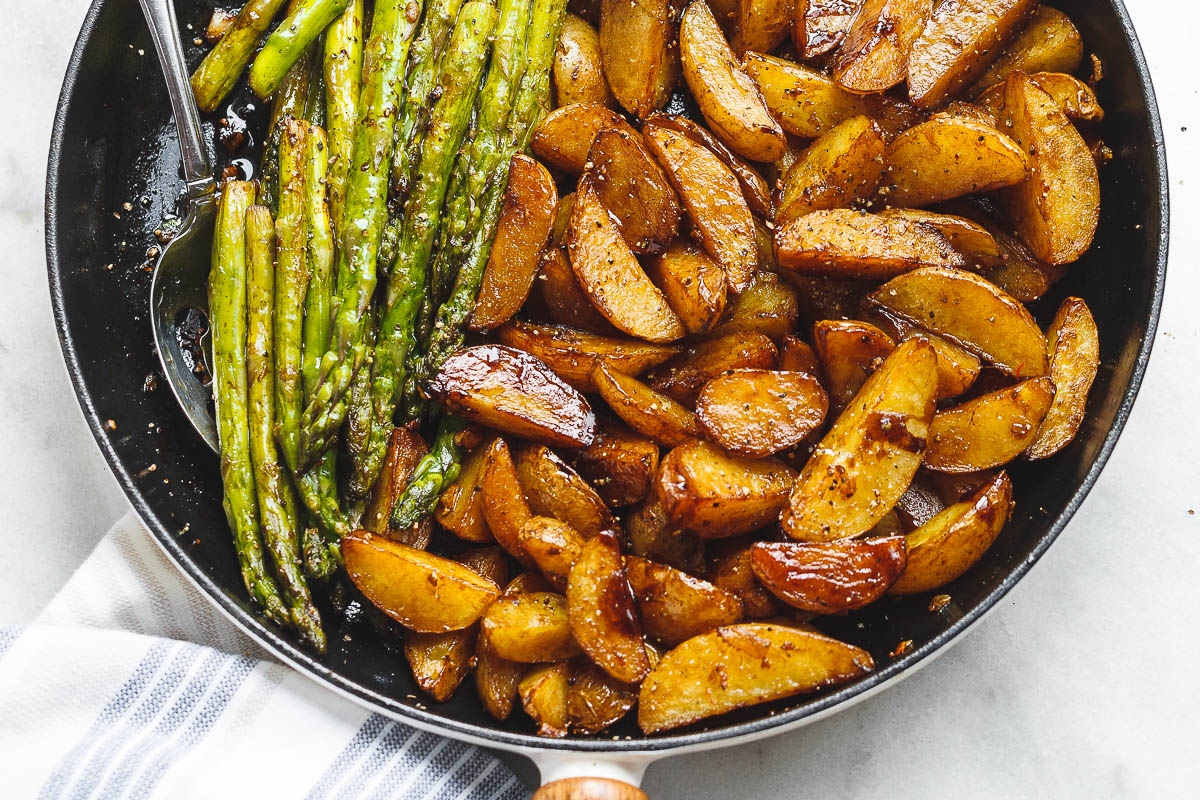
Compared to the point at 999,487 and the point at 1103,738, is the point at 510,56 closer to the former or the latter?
the point at 999,487

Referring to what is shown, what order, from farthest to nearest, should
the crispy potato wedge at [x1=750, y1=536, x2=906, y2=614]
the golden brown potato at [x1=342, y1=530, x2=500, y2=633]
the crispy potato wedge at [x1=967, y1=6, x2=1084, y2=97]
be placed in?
the crispy potato wedge at [x1=967, y1=6, x2=1084, y2=97] → the golden brown potato at [x1=342, y1=530, x2=500, y2=633] → the crispy potato wedge at [x1=750, y1=536, x2=906, y2=614]

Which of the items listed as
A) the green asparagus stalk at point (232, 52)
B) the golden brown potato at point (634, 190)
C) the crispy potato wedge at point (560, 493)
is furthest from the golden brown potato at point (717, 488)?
the green asparagus stalk at point (232, 52)

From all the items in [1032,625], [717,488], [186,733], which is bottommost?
[186,733]

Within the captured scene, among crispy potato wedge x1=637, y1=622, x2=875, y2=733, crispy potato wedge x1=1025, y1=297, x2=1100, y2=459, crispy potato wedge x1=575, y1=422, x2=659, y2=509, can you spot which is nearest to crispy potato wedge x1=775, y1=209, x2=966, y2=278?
crispy potato wedge x1=1025, y1=297, x2=1100, y2=459

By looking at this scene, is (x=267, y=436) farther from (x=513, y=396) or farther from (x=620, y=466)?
(x=620, y=466)

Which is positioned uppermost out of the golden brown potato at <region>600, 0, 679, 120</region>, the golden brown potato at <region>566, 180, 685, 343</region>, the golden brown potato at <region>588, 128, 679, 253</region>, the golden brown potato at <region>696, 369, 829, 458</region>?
the golden brown potato at <region>600, 0, 679, 120</region>

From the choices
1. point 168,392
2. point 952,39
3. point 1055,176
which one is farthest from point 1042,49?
point 168,392

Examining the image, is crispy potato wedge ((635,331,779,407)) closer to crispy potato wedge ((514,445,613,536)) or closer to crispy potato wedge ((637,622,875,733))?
crispy potato wedge ((514,445,613,536))
